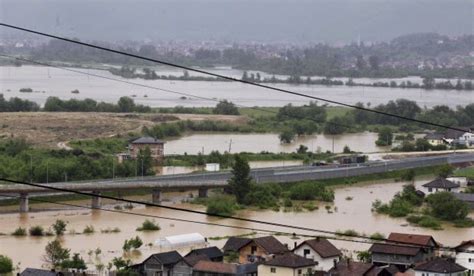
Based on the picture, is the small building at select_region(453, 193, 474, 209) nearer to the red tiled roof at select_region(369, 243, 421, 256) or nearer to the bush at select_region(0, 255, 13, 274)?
the red tiled roof at select_region(369, 243, 421, 256)

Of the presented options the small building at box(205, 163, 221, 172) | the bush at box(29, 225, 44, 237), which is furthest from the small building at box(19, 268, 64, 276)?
the small building at box(205, 163, 221, 172)

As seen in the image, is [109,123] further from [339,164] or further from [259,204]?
[259,204]

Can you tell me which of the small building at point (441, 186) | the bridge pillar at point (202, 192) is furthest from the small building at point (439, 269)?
the bridge pillar at point (202, 192)

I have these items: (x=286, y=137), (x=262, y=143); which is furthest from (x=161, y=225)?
(x=286, y=137)

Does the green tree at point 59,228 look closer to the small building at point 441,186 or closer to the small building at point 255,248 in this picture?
the small building at point 255,248

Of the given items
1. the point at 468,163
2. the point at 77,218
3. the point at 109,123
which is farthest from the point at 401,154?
the point at 77,218

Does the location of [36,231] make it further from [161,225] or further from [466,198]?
[466,198]
